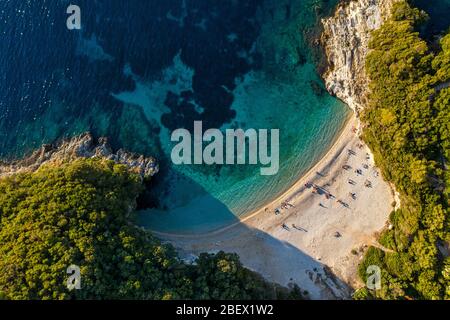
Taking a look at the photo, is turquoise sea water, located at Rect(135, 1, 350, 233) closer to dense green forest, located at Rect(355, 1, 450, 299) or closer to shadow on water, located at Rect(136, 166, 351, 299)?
shadow on water, located at Rect(136, 166, 351, 299)

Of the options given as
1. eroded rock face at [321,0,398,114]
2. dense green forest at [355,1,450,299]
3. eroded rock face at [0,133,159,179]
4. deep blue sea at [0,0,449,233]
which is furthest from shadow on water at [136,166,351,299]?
eroded rock face at [321,0,398,114]

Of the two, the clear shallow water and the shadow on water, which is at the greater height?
the clear shallow water

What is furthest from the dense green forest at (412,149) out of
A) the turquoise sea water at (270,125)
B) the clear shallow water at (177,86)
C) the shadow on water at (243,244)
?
the clear shallow water at (177,86)

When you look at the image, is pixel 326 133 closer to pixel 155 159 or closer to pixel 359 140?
pixel 359 140

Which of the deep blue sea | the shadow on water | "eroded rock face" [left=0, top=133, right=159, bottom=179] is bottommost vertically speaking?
the shadow on water

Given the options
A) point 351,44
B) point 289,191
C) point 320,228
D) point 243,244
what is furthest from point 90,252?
A: point 351,44
